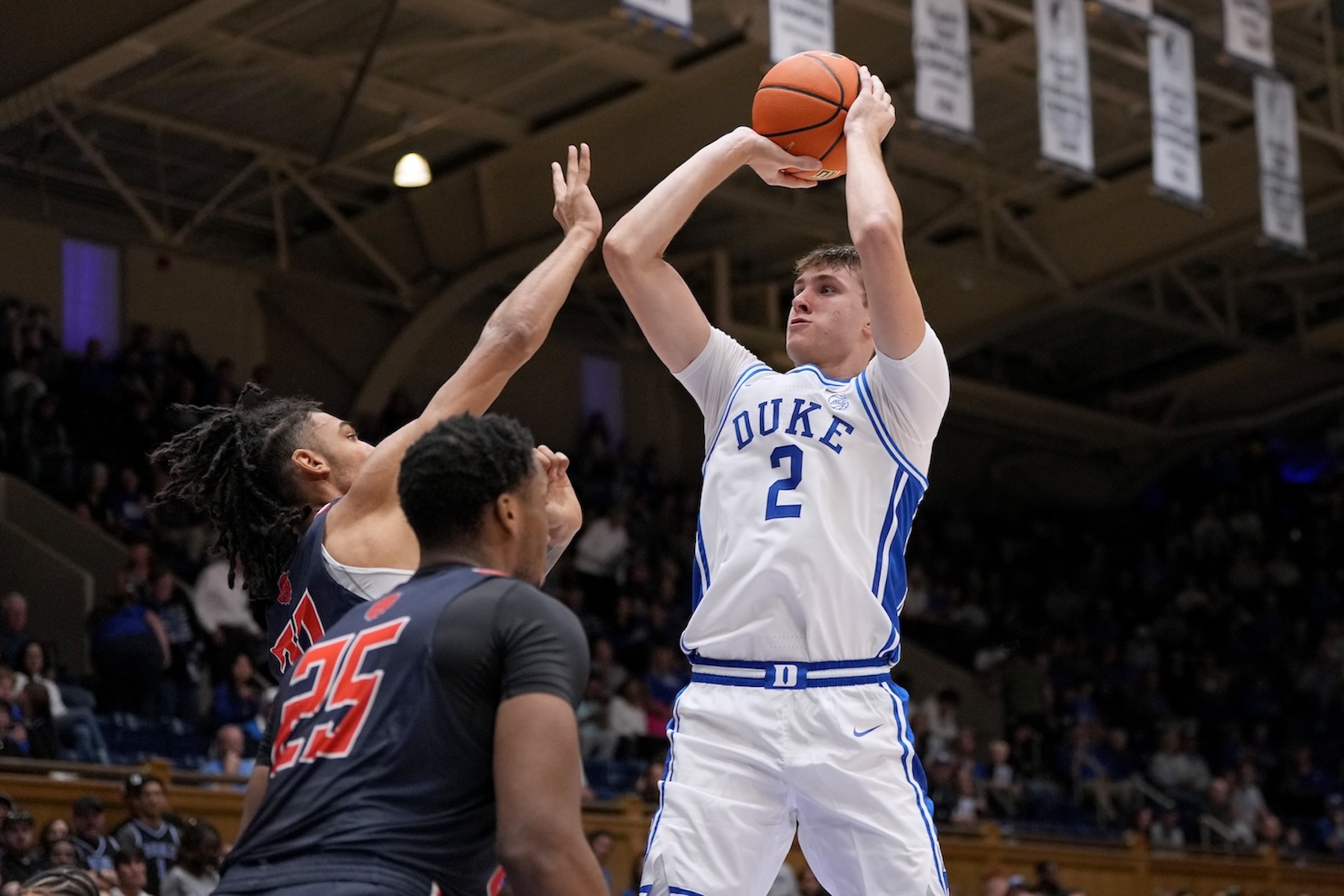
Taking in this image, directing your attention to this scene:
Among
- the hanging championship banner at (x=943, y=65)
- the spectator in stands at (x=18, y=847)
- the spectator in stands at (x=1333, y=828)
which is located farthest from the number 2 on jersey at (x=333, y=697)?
the spectator in stands at (x=1333, y=828)

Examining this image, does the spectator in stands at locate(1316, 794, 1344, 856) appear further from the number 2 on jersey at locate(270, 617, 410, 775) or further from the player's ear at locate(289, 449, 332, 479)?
the number 2 on jersey at locate(270, 617, 410, 775)

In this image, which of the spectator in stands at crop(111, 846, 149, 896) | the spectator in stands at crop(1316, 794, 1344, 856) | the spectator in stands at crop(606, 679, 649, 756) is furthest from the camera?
the spectator in stands at crop(1316, 794, 1344, 856)


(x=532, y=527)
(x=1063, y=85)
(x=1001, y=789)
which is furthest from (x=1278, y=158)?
(x=532, y=527)

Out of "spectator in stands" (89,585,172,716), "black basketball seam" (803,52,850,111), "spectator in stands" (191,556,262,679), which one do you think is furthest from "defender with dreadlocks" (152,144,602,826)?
"spectator in stands" (191,556,262,679)

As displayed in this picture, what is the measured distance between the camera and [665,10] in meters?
12.3

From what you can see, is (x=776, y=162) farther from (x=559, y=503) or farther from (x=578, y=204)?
(x=559, y=503)

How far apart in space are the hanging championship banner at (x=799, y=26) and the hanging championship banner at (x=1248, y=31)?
13.5 feet

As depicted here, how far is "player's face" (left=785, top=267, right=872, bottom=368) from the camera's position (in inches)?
199

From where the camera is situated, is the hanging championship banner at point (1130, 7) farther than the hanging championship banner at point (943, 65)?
Yes

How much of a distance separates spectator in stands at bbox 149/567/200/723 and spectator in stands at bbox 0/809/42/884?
384 cm

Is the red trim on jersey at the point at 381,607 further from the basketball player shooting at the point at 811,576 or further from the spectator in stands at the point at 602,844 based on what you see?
the spectator in stands at the point at 602,844

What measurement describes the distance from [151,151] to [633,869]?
10.1 metres

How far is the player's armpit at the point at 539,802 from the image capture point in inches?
114

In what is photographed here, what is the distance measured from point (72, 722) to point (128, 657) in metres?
1.38
